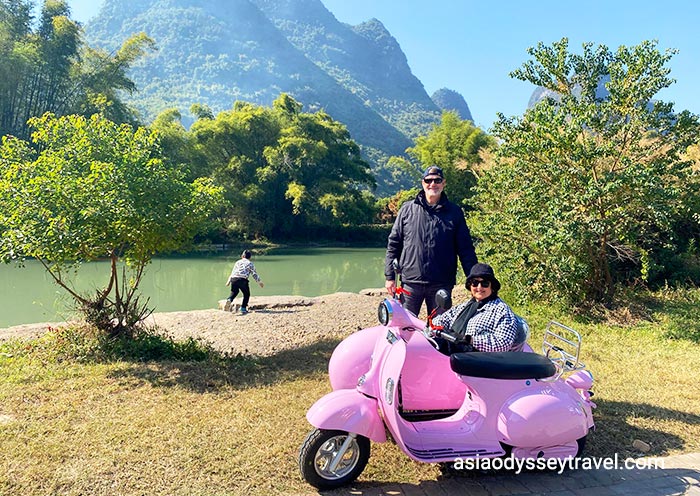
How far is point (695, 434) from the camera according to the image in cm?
300

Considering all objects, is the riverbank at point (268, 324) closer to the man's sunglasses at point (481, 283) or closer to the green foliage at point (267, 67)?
the man's sunglasses at point (481, 283)

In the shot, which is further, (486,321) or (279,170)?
(279,170)

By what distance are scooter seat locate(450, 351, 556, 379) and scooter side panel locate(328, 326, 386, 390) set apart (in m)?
0.56

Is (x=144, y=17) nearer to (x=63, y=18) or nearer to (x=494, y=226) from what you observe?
(x=63, y=18)

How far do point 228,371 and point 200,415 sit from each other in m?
0.99

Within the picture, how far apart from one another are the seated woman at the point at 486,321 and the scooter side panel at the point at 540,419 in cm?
27

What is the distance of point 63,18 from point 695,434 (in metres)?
24.9

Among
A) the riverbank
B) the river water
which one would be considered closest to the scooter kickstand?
the riverbank

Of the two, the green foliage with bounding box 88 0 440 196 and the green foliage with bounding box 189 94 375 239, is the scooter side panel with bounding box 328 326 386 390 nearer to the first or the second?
the green foliage with bounding box 189 94 375 239

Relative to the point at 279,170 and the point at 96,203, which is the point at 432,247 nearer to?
the point at 96,203

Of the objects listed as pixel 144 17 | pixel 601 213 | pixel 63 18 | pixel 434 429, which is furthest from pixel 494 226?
pixel 144 17

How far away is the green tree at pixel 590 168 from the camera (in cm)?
569

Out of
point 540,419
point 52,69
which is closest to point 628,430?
point 540,419

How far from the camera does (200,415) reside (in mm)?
3152
